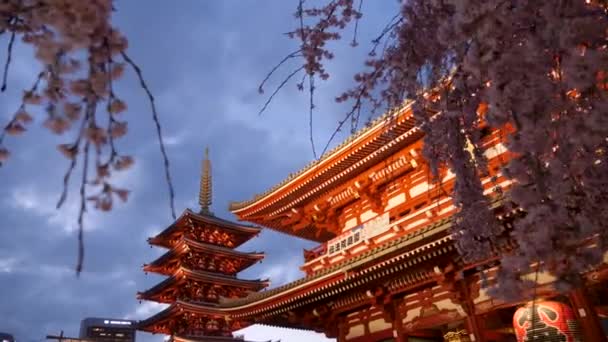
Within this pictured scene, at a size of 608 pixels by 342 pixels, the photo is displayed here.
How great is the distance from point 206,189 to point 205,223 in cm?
467

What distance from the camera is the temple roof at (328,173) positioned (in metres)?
10.4

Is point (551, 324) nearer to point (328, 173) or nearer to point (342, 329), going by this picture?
point (342, 329)

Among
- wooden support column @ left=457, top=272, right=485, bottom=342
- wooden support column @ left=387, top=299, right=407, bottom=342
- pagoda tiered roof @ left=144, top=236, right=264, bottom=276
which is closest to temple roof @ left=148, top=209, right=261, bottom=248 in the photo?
pagoda tiered roof @ left=144, top=236, right=264, bottom=276

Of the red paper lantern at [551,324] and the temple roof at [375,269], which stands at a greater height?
the temple roof at [375,269]

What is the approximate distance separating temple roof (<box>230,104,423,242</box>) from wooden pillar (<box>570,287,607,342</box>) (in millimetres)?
4076

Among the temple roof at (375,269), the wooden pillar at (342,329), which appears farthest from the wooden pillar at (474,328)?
the wooden pillar at (342,329)

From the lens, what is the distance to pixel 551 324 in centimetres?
723

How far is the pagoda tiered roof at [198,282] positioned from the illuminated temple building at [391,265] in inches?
448

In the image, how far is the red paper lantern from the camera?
7.11m

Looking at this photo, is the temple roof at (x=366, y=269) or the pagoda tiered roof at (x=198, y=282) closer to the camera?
the temple roof at (x=366, y=269)

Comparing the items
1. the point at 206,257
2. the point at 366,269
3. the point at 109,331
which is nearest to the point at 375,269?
the point at 366,269

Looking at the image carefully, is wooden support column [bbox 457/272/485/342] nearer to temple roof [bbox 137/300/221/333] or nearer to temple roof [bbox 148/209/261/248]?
temple roof [bbox 137/300/221/333]

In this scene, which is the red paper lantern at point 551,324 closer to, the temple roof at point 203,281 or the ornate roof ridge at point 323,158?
the ornate roof ridge at point 323,158

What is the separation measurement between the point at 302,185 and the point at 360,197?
1681 millimetres
